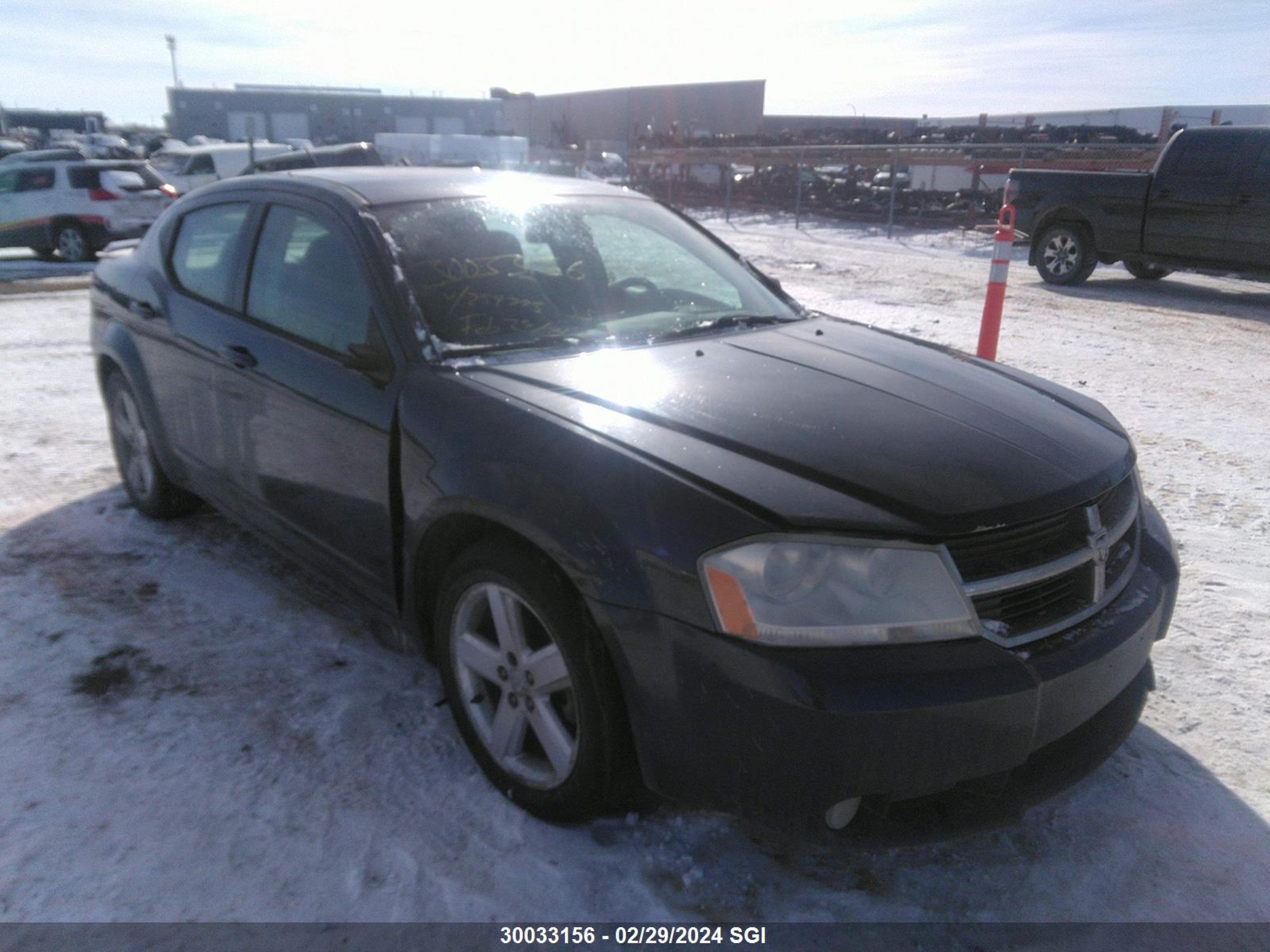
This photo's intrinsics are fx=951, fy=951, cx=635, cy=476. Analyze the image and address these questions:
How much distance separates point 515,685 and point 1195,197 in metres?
11.2

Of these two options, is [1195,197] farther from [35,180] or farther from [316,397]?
[35,180]

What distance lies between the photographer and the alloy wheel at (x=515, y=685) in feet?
7.78

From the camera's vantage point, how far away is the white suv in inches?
566

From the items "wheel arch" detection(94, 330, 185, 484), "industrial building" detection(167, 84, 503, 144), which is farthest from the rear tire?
"industrial building" detection(167, 84, 503, 144)

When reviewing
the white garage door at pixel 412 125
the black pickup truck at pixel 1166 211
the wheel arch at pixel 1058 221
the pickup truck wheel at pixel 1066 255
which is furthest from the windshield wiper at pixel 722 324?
the white garage door at pixel 412 125

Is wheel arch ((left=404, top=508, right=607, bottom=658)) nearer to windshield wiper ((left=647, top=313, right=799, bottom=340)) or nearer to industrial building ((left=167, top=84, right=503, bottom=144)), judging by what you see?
windshield wiper ((left=647, top=313, right=799, bottom=340))

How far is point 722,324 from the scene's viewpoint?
10.9ft

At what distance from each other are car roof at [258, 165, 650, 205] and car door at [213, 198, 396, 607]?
156 millimetres

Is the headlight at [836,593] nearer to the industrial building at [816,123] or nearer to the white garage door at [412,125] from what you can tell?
the industrial building at [816,123]

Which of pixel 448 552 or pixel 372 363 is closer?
pixel 448 552

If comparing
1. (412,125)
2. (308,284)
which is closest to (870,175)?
(308,284)

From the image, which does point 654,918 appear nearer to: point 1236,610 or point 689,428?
point 689,428

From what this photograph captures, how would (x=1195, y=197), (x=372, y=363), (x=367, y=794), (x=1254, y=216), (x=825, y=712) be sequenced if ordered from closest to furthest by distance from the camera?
1. (x=825, y=712)
2. (x=367, y=794)
3. (x=372, y=363)
4. (x=1254, y=216)
5. (x=1195, y=197)

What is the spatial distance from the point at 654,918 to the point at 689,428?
1.15 m
